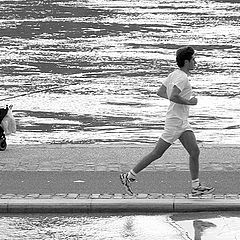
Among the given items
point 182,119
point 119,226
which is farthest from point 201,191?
point 119,226

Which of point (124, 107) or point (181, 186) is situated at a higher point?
point (124, 107)

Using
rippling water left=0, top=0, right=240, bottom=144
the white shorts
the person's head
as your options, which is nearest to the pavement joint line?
the white shorts

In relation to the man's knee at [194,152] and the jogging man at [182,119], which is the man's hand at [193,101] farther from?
the man's knee at [194,152]

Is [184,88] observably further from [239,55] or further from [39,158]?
[239,55]

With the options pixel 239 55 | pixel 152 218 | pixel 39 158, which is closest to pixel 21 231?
pixel 152 218

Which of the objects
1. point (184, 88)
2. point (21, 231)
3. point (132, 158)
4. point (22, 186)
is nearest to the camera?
point (21, 231)

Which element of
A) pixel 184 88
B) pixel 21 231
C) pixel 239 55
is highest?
pixel 239 55

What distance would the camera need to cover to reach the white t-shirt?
10484mm

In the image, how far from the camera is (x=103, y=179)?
456 inches

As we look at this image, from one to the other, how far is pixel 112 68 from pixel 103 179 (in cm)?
1199

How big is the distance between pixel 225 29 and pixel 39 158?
2121 centimetres

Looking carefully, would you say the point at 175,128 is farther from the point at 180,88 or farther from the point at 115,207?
the point at 115,207

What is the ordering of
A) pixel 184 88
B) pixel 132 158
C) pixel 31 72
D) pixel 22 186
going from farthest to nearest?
pixel 31 72 → pixel 132 158 → pixel 22 186 → pixel 184 88

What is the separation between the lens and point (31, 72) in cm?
2262
